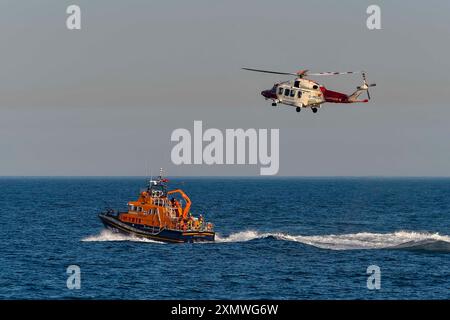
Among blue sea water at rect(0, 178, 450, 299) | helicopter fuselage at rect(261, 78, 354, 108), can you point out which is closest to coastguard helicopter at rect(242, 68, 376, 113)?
helicopter fuselage at rect(261, 78, 354, 108)

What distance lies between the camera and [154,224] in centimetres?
8594

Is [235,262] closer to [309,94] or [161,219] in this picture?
[161,219]

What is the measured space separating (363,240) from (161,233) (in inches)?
1045

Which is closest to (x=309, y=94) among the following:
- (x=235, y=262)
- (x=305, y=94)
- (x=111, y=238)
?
(x=305, y=94)

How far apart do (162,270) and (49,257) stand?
51.3 feet

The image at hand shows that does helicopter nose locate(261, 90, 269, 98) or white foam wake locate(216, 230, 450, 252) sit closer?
helicopter nose locate(261, 90, 269, 98)

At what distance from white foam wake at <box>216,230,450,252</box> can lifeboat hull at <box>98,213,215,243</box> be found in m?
7.82

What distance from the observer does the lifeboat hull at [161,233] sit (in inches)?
3359

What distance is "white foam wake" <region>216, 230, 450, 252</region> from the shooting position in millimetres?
89312

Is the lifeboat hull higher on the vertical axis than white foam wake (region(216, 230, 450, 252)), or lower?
higher

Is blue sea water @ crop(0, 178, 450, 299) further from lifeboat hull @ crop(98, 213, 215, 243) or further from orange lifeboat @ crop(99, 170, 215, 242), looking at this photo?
orange lifeboat @ crop(99, 170, 215, 242)

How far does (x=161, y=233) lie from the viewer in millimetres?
85812
